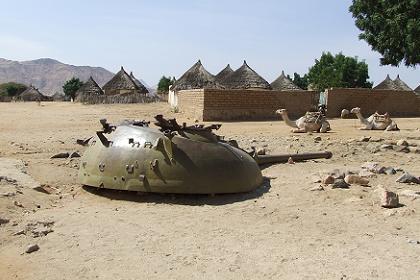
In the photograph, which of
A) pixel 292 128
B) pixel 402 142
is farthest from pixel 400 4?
pixel 402 142

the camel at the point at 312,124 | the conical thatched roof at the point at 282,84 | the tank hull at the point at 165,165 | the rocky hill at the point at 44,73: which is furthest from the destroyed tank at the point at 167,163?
the rocky hill at the point at 44,73

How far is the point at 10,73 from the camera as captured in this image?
502ft

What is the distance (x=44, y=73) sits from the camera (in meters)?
159

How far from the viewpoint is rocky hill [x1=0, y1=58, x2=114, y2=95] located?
5748 inches

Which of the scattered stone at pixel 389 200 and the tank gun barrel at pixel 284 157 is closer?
the scattered stone at pixel 389 200

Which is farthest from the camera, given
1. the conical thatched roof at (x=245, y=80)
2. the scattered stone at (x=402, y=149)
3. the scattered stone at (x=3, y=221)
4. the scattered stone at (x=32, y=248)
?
the conical thatched roof at (x=245, y=80)

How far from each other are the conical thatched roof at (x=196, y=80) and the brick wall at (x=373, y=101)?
10.4 m

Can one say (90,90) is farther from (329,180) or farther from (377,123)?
(329,180)

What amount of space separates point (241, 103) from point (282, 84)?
1442 centimetres

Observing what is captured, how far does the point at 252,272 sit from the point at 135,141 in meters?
2.76

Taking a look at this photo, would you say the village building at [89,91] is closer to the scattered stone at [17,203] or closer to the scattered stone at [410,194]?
the scattered stone at [17,203]

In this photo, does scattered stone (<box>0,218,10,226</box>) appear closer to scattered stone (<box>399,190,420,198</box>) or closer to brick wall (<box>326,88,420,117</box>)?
scattered stone (<box>399,190,420,198</box>)

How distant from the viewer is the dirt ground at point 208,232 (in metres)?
3.92

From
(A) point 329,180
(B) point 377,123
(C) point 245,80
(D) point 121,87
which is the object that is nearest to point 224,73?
(C) point 245,80
